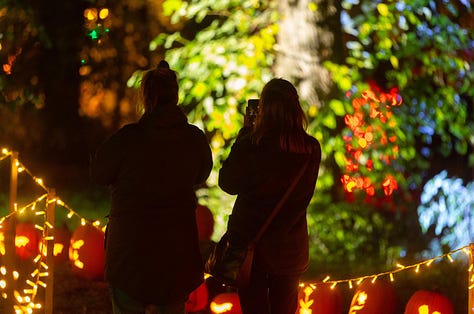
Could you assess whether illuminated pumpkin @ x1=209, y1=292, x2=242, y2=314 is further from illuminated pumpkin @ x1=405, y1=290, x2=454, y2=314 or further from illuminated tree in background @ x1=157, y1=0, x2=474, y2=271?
illuminated tree in background @ x1=157, y1=0, x2=474, y2=271

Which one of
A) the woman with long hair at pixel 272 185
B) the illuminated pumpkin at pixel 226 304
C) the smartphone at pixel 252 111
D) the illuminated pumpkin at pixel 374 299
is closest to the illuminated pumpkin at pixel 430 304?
the illuminated pumpkin at pixel 374 299

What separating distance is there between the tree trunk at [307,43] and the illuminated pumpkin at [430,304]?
2.71m

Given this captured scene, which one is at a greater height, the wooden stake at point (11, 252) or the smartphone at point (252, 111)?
the smartphone at point (252, 111)

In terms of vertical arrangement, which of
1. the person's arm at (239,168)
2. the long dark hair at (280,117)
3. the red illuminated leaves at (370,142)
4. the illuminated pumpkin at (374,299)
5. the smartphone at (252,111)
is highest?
the long dark hair at (280,117)

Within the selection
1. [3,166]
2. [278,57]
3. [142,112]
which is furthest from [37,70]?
[142,112]

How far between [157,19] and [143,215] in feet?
31.6

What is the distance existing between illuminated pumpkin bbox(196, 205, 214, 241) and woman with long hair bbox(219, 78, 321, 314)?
302cm

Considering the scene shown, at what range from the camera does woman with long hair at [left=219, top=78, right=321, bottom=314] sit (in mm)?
4324

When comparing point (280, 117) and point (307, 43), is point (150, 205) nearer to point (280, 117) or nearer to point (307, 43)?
point (280, 117)

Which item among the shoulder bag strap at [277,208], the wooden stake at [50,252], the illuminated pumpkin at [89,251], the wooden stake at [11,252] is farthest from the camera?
the illuminated pumpkin at [89,251]

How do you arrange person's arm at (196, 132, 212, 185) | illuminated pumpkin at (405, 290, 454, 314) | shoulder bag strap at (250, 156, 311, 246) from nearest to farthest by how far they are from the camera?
1. person's arm at (196, 132, 212, 185)
2. shoulder bag strap at (250, 156, 311, 246)
3. illuminated pumpkin at (405, 290, 454, 314)

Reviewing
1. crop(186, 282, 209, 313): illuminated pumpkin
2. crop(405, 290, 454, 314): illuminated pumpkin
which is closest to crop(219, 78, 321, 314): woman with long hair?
crop(405, 290, 454, 314): illuminated pumpkin

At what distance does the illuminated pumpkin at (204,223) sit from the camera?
24.5 feet

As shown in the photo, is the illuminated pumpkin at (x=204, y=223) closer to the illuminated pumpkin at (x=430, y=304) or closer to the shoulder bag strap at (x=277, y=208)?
the illuminated pumpkin at (x=430, y=304)
